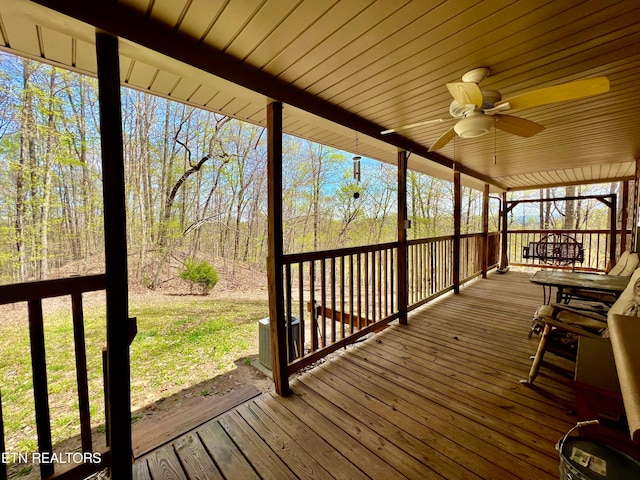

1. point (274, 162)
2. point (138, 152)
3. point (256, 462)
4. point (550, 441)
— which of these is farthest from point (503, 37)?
point (138, 152)

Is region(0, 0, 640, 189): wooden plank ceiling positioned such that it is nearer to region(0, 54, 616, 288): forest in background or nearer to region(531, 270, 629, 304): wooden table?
region(531, 270, 629, 304): wooden table

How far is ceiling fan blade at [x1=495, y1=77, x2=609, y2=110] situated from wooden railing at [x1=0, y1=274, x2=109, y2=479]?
265 cm

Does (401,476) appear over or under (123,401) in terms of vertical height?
under

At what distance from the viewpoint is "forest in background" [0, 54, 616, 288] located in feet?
18.6

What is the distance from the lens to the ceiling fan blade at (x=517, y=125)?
6.40 ft

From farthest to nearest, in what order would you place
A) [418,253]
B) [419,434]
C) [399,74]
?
[418,253], [399,74], [419,434]

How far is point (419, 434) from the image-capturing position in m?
1.68

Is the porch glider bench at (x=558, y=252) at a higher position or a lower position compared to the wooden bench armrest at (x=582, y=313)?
higher

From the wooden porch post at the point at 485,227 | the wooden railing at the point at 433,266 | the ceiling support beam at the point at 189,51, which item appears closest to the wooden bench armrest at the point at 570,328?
the wooden railing at the point at 433,266

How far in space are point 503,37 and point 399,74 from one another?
23.5 inches

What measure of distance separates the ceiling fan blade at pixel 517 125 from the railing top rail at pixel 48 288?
2.74m

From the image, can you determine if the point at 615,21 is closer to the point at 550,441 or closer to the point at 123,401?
the point at 550,441

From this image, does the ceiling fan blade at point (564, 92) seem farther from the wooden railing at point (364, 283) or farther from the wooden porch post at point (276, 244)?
the wooden railing at point (364, 283)

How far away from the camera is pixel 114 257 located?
1.36 m
